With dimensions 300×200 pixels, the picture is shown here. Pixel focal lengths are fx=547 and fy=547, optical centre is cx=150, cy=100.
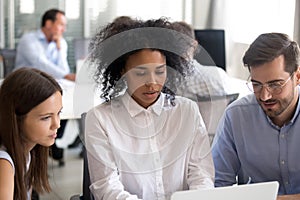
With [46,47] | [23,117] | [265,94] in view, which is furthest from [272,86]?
[46,47]

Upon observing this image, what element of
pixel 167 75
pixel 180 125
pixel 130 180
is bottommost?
pixel 130 180

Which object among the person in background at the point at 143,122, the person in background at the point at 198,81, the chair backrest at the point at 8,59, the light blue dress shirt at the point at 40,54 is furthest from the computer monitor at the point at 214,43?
the person in background at the point at 143,122

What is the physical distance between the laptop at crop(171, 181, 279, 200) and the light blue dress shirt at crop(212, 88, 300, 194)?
490mm

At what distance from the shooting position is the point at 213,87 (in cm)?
224

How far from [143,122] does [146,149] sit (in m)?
0.09

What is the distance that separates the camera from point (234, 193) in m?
1.38

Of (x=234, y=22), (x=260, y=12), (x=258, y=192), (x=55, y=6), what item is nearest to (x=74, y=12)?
(x=55, y=6)

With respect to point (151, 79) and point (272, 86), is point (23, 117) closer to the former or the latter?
point (151, 79)

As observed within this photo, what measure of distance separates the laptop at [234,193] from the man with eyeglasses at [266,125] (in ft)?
1.53

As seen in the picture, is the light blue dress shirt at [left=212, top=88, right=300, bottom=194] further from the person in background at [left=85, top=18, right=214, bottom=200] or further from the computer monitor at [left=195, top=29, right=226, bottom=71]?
the computer monitor at [left=195, top=29, right=226, bottom=71]

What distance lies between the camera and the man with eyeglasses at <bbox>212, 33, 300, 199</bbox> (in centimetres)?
185

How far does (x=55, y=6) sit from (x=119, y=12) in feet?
2.11

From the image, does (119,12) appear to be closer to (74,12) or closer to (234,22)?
(74,12)

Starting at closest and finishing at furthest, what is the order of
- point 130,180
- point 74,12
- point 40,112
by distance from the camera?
point 40,112 < point 130,180 < point 74,12
